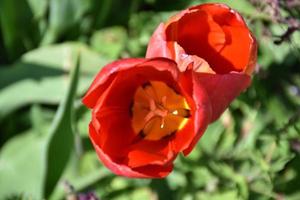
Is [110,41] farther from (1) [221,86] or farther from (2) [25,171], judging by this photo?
(1) [221,86]

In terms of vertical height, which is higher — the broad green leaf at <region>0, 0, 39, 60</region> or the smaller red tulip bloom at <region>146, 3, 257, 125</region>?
the smaller red tulip bloom at <region>146, 3, 257, 125</region>

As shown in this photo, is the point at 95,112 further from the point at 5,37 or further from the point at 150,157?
the point at 5,37

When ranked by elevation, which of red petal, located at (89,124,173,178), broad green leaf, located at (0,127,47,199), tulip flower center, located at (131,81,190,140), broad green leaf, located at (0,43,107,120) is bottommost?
broad green leaf, located at (0,127,47,199)

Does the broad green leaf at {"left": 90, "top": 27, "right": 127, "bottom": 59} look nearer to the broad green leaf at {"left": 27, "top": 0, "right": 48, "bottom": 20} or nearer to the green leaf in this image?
the broad green leaf at {"left": 27, "top": 0, "right": 48, "bottom": 20}

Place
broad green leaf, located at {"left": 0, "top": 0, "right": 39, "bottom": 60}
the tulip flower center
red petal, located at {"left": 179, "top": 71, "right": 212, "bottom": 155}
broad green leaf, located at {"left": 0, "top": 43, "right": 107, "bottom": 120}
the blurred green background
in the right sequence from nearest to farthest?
red petal, located at {"left": 179, "top": 71, "right": 212, "bottom": 155}
the tulip flower center
the blurred green background
broad green leaf, located at {"left": 0, "top": 43, "right": 107, "bottom": 120}
broad green leaf, located at {"left": 0, "top": 0, "right": 39, "bottom": 60}

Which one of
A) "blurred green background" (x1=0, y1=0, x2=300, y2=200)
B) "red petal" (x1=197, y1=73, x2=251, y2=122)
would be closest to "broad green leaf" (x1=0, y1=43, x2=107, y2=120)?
"blurred green background" (x1=0, y1=0, x2=300, y2=200)

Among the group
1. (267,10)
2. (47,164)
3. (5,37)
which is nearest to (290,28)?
(267,10)

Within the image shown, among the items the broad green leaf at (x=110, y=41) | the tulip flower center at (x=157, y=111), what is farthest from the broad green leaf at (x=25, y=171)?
the tulip flower center at (x=157, y=111)
